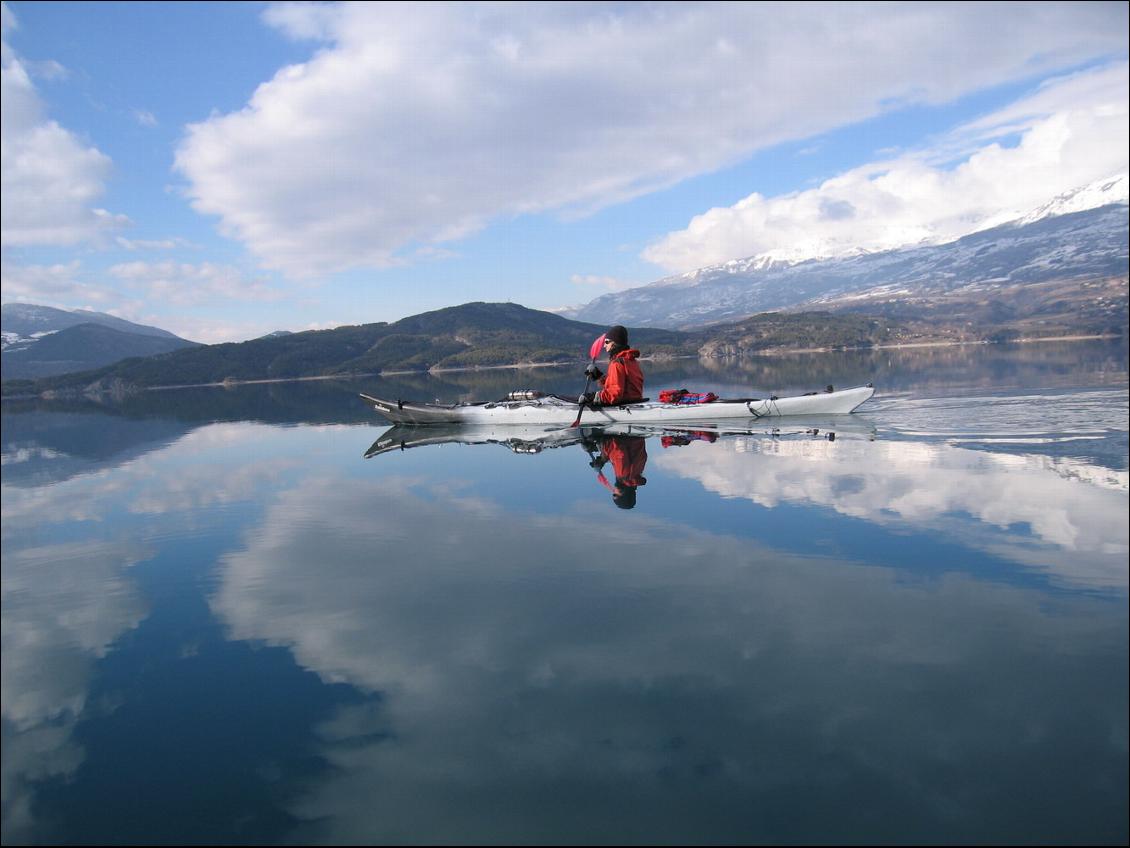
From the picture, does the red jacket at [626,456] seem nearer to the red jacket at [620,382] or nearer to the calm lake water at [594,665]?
the calm lake water at [594,665]

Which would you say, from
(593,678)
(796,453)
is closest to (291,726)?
(593,678)

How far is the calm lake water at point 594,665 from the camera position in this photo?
21.5 ft

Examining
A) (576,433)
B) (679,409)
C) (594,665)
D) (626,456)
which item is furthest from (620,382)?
(594,665)

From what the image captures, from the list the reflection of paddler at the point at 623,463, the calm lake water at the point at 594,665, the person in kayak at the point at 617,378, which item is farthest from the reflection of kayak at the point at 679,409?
the calm lake water at the point at 594,665

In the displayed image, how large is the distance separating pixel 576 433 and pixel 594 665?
25112mm

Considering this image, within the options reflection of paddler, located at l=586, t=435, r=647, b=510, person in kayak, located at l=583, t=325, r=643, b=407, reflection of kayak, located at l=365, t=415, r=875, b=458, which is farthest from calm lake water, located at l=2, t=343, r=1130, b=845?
person in kayak, located at l=583, t=325, r=643, b=407

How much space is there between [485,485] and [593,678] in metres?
14.1

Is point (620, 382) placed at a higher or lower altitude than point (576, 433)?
Answer: higher

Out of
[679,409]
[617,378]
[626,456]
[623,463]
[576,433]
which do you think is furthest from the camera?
[617,378]

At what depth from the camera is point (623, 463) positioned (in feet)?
81.5

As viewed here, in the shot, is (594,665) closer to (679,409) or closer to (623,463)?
(623,463)

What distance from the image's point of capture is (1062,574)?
11336mm

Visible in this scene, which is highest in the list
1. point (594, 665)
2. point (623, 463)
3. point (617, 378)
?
point (617, 378)

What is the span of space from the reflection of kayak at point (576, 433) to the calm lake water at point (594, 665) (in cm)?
975
